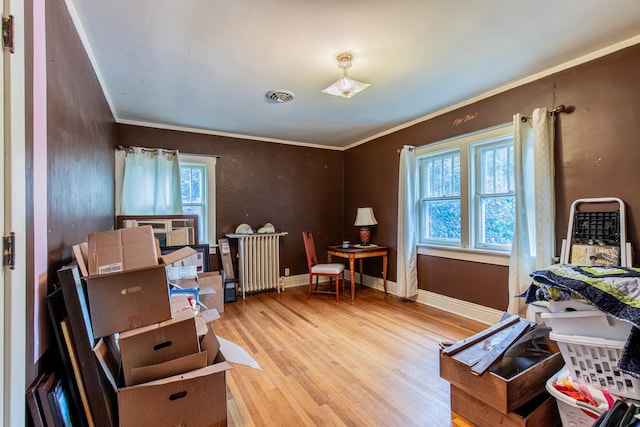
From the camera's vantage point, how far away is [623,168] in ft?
7.22

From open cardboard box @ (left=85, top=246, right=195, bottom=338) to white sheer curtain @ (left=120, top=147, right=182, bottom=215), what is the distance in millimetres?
2663

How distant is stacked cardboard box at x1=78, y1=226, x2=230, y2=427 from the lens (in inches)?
51.6

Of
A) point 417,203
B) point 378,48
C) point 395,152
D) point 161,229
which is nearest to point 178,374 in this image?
point 378,48

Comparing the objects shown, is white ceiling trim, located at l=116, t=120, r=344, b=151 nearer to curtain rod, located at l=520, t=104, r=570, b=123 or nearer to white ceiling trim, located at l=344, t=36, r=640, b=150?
white ceiling trim, located at l=344, t=36, r=640, b=150

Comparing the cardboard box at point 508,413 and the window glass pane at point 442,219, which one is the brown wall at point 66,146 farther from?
the window glass pane at point 442,219

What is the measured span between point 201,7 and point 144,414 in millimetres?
2102

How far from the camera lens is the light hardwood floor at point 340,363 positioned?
1780 millimetres

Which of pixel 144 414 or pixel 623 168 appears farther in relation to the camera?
pixel 623 168

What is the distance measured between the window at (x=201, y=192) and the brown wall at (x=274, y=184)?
0.09m

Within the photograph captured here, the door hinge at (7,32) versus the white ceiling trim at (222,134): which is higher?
the white ceiling trim at (222,134)

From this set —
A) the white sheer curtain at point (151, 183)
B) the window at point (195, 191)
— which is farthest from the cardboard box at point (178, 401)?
the window at point (195, 191)

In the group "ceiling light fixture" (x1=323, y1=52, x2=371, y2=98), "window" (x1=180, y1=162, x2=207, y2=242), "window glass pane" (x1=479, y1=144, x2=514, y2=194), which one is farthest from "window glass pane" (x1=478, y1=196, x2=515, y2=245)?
"window" (x1=180, y1=162, x2=207, y2=242)

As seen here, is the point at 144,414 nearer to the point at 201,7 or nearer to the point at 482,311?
the point at 201,7

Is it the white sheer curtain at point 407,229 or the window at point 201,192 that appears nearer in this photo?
the white sheer curtain at point 407,229
